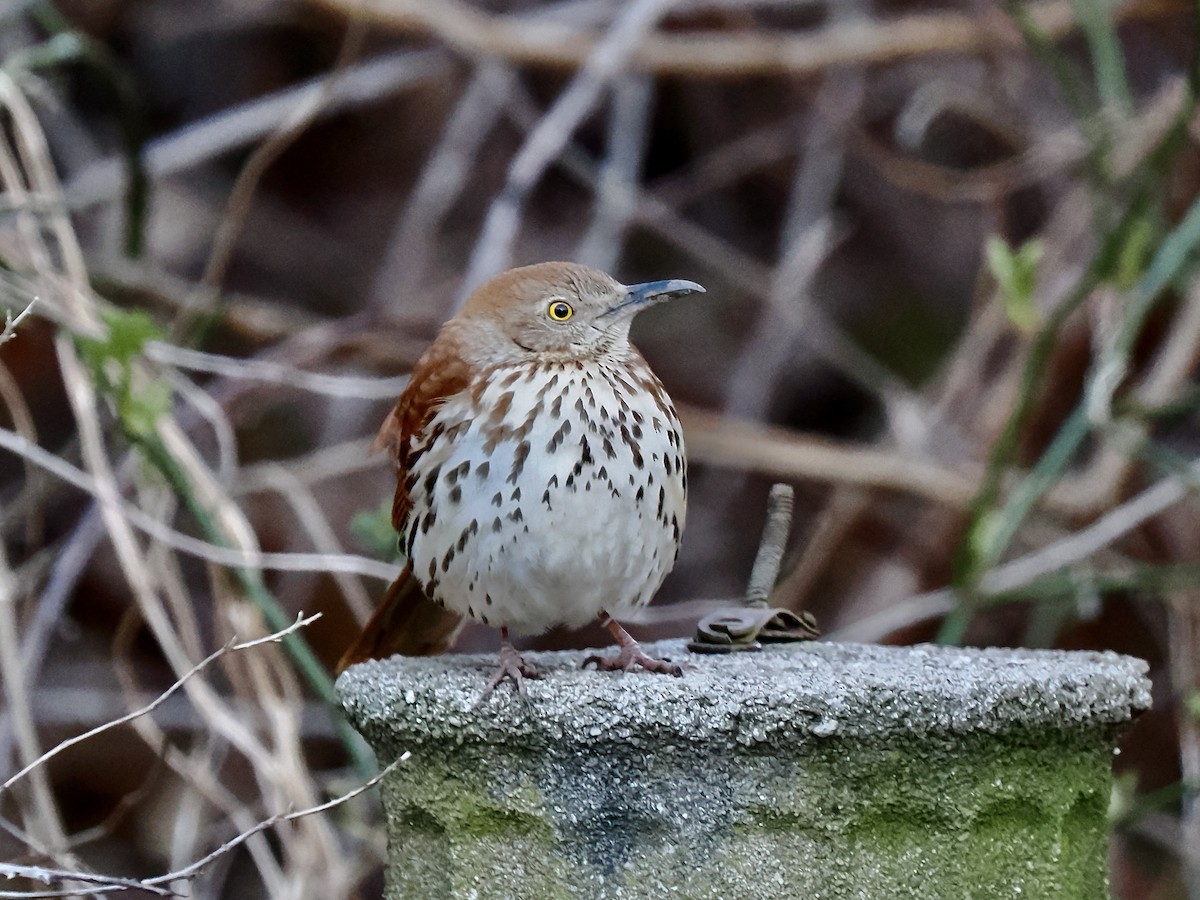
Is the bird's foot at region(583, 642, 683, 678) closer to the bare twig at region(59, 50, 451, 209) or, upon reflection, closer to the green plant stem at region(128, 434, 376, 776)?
the green plant stem at region(128, 434, 376, 776)

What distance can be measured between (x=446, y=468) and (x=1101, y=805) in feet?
3.06

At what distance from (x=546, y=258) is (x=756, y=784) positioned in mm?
4135

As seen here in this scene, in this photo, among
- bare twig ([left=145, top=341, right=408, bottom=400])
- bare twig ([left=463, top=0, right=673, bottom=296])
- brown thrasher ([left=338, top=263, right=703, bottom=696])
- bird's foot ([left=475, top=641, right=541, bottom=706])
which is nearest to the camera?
bird's foot ([left=475, top=641, right=541, bottom=706])

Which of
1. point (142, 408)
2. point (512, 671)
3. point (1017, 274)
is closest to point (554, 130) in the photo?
point (1017, 274)

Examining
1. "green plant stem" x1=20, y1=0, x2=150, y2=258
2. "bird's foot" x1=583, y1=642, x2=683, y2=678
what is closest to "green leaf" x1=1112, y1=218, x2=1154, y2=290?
"bird's foot" x1=583, y1=642, x2=683, y2=678

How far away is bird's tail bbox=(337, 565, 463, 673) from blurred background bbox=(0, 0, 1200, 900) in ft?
1.21

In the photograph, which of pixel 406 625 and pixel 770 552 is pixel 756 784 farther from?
pixel 406 625

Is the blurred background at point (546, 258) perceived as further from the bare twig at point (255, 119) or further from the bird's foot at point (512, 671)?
the bird's foot at point (512, 671)

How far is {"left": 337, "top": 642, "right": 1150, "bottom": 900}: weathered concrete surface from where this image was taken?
4.76ft

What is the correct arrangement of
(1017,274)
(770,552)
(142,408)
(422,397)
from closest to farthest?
(770,552)
(422,397)
(142,408)
(1017,274)

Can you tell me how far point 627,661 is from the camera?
1852 millimetres

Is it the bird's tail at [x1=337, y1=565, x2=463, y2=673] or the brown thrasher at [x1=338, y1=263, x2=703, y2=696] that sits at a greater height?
the brown thrasher at [x1=338, y1=263, x2=703, y2=696]

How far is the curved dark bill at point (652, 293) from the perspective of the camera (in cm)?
221

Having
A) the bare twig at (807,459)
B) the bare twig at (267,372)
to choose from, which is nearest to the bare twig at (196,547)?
the bare twig at (267,372)
